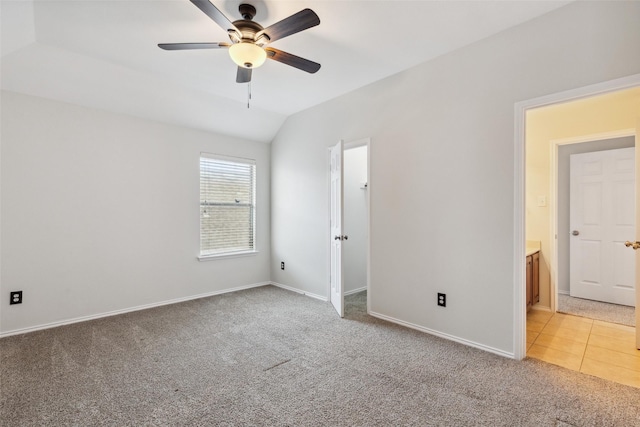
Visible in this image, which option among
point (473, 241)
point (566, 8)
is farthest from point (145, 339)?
point (566, 8)

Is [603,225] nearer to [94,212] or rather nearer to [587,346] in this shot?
[587,346]

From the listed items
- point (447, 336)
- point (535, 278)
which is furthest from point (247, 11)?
point (535, 278)

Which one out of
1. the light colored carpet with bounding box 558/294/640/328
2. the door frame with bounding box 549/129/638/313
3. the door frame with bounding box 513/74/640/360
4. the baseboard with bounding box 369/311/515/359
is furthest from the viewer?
the door frame with bounding box 549/129/638/313

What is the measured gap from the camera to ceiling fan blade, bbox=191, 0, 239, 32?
166cm

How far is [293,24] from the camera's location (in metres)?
1.86

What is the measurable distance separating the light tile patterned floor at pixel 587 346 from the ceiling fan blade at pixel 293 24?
304cm

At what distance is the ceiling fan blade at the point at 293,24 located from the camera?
1.76 m

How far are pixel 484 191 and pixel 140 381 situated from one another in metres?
3.06

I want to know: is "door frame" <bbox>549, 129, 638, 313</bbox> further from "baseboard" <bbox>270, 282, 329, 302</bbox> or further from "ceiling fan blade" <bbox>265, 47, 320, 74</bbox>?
"ceiling fan blade" <bbox>265, 47, 320, 74</bbox>

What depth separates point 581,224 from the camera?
4.04 m

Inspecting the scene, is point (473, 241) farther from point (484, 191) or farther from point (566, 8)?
point (566, 8)

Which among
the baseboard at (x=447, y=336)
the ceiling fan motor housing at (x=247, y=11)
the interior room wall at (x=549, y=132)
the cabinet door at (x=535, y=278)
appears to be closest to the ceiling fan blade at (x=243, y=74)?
the ceiling fan motor housing at (x=247, y=11)

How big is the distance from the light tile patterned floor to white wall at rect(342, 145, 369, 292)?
219 cm

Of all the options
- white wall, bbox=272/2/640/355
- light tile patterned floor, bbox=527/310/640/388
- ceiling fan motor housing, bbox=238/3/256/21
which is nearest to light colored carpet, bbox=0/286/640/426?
light tile patterned floor, bbox=527/310/640/388
